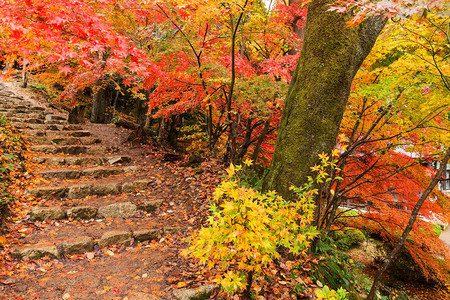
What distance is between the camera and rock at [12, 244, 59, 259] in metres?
3.33

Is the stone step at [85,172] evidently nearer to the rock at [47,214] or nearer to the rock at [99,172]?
the rock at [99,172]

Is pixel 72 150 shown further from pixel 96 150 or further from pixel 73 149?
pixel 96 150

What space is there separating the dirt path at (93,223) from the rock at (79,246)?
1 cm

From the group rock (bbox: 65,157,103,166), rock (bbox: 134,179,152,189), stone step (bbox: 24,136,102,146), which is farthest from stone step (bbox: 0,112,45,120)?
rock (bbox: 134,179,152,189)

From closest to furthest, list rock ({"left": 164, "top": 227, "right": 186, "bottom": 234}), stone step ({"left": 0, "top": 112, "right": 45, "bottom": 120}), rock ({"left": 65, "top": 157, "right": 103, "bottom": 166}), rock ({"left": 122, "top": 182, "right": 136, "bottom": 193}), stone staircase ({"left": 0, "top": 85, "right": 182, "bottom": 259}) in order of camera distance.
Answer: stone staircase ({"left": 0, "top": 85, "right": 182, "bottom": 259}) < rock ({"left": 164, "top": 227, "right": 186, "bottom": 234}) < rock ({"left": 122, "top": 182, "right": 136, "bottom": 193}) < rock ({"left": 65, "top": 157, "right": 103, "bottom": 166}) < stone step ({"left": 0, "top": 112, "right": 45, "bottom": 120})

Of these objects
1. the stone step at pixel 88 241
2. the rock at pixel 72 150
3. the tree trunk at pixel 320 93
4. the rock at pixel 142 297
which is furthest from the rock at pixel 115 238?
the rock at pixel 72 150

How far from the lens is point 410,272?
880 centimetres

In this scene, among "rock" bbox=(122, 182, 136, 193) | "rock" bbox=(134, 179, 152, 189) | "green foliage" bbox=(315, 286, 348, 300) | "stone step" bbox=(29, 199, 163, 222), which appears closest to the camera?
"green foliage" bbox=(315, 286, 348, 300)

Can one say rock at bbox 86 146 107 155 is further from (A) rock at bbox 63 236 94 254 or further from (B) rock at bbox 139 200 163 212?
(A) rock at bbox 63 236 94 254

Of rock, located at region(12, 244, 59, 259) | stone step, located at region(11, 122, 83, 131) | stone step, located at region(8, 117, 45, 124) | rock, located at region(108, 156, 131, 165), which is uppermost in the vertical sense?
stone step, located at region(8, 117, 45, 124)

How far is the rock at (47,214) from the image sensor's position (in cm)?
424

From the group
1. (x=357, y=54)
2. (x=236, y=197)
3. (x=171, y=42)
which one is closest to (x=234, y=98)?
(x=171, y=42)

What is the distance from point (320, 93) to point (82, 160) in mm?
6626

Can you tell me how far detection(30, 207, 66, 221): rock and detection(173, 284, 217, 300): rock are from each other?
3141 millimetres
